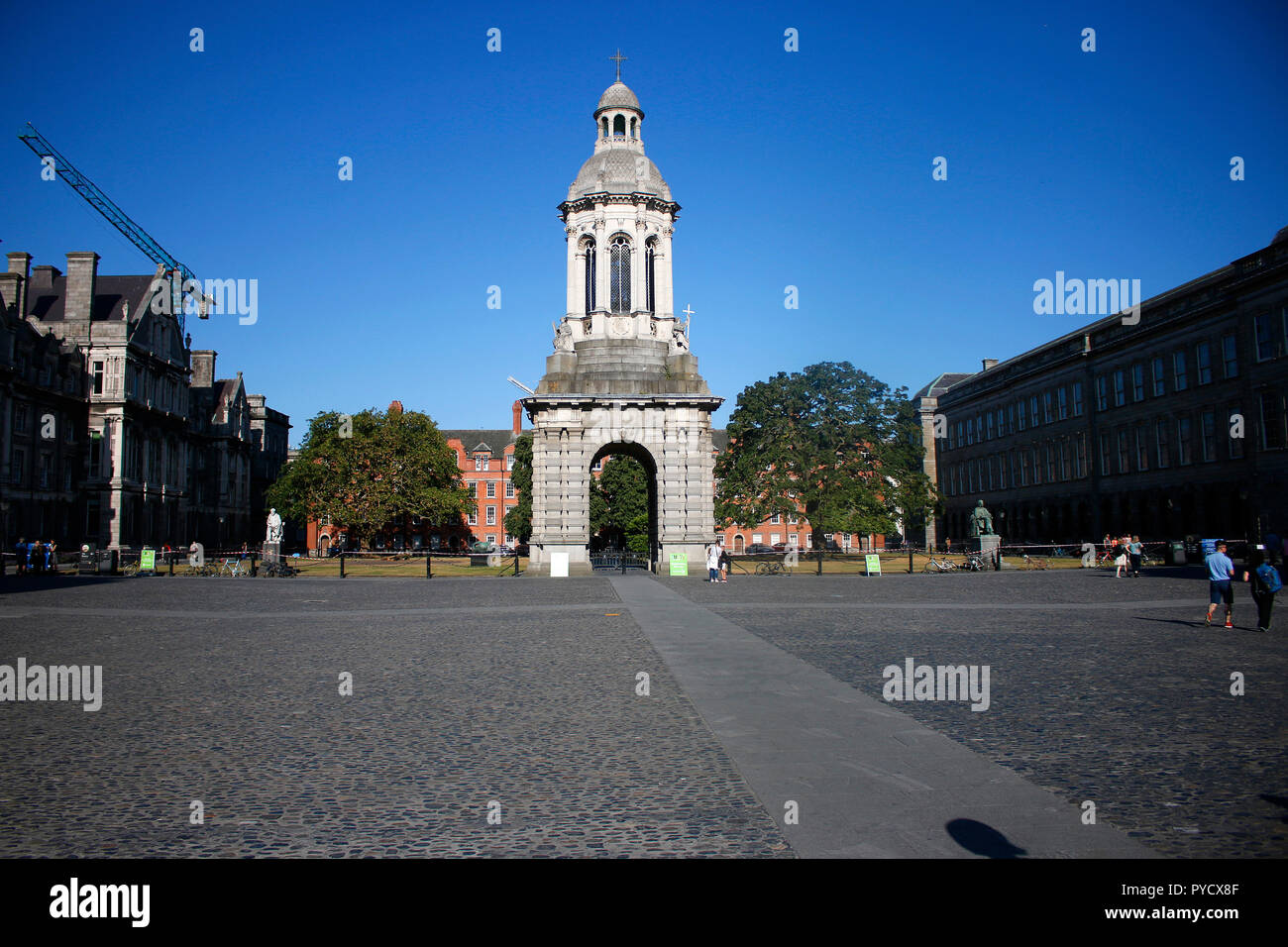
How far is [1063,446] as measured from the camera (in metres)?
73.6

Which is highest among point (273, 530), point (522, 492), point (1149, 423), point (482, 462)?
point (482, 462)

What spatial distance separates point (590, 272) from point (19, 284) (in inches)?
1702

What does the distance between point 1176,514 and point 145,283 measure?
8048 cm

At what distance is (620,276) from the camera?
145 feet

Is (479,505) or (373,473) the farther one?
(479,505)

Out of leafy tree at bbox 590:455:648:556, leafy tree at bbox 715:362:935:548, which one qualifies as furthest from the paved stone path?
leafy tree at bbox 590:455:648:556

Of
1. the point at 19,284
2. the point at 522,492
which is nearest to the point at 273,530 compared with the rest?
the point at 19,284

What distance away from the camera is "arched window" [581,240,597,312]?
4406cm

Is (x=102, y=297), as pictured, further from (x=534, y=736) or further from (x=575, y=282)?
(x=534, y=736)

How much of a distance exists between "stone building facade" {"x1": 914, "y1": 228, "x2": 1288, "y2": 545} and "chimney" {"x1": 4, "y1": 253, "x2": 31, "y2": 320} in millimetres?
78164

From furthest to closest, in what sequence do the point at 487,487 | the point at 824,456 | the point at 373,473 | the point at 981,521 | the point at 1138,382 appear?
the point at 487,487 → the point at 373,473 → the point at 1138,382 → the point at 824,456 → the point at 981,521

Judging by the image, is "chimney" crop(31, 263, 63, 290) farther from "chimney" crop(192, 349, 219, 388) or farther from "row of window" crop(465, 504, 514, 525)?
"row of window" crop(465, 504, 514, 525)
